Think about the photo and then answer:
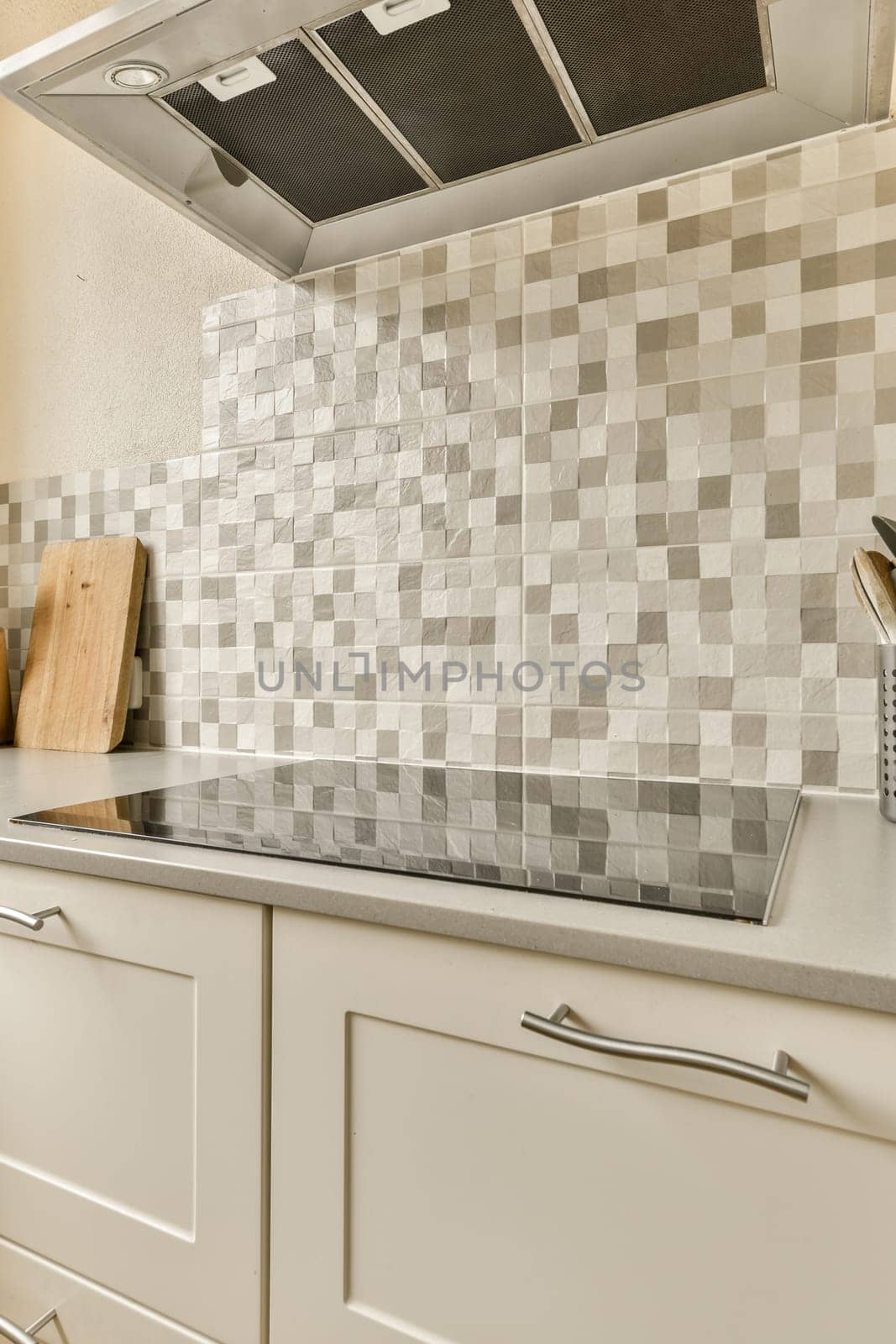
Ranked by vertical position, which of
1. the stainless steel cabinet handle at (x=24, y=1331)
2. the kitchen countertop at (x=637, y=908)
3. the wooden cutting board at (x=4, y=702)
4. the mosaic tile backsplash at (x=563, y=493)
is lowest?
the stainless steel cabinet handle at (x=24, y=1331)

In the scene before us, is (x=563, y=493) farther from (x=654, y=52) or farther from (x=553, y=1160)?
(x=553, y=1160)

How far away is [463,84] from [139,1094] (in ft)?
3.98

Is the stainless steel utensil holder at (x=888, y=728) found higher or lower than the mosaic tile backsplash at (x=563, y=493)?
lower

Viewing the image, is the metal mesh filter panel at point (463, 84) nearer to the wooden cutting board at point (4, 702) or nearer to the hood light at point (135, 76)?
the hood light at point (135, 76)

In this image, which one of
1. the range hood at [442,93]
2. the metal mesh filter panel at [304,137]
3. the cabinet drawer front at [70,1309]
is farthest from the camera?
the metal mesh filter panel at [304,137]

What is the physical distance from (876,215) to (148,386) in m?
1.32

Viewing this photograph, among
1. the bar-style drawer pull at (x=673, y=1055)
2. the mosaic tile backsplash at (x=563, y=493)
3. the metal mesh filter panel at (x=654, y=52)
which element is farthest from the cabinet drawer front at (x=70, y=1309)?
the metal mesh filter panel at (x=654, y=52)

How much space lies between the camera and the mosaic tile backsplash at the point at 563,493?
112 cm

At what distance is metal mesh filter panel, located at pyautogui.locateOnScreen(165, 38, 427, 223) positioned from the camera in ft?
3.49

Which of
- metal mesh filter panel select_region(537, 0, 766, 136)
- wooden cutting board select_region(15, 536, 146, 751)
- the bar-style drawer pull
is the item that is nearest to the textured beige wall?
wooden cutting board select_region(15, 536, 146, 751)

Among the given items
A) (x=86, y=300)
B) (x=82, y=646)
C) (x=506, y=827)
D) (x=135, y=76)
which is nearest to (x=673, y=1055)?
(x=506, y=827)

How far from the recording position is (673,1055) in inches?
21.9

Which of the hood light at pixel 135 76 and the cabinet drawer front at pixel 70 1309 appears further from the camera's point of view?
the hood light at pixel 135 76

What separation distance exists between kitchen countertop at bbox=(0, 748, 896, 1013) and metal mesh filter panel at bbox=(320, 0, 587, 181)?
3.05 feet
